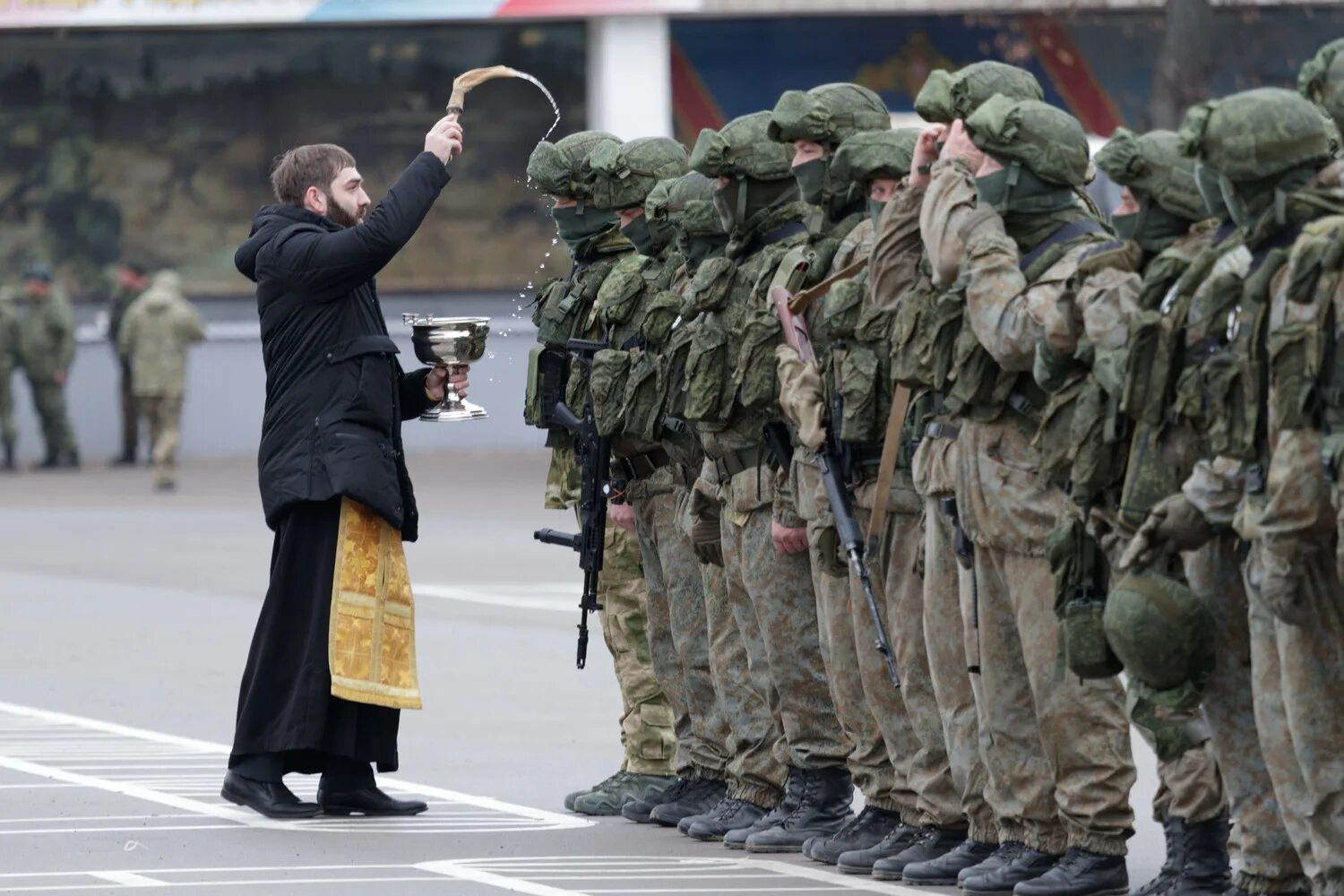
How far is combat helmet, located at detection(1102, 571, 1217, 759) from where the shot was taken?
6598mm

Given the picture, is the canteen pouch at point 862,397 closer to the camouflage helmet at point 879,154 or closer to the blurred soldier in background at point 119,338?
the camouflage helmet at point 879,154

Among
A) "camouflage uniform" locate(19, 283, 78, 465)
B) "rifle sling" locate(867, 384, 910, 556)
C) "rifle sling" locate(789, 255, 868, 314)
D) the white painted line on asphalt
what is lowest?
the white painted line on asphalt

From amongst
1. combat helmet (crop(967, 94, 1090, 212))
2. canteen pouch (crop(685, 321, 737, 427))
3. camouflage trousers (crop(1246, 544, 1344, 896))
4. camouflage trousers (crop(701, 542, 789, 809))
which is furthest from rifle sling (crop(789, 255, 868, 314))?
camouflage trousers (crop(1246, 544, 1344, 896))

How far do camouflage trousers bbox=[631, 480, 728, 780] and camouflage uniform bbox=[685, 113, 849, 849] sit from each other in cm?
39

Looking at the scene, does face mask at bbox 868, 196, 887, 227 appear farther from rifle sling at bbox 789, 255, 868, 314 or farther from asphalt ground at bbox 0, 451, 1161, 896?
asphalt ground at bbox 0, 451, 1161, 896

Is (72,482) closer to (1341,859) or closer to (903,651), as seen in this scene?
(903,651)

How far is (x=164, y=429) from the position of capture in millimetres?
25734

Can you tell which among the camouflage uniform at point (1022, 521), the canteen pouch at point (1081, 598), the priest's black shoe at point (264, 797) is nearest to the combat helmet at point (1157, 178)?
the camouflage uniform at point (1022, 521)

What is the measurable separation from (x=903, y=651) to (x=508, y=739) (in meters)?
3.80

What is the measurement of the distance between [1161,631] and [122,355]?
22043 mm

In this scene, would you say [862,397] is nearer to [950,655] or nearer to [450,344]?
[950,655]

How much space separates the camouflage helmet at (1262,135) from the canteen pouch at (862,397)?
167 cm

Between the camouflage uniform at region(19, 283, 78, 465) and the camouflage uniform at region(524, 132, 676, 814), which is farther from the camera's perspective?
the camouflage uniform at region(19, 283, 78, 465)

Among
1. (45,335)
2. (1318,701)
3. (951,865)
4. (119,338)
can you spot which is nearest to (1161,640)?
(1318,701)
